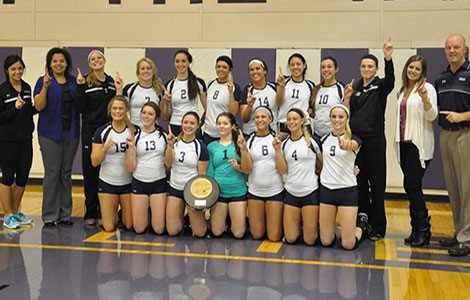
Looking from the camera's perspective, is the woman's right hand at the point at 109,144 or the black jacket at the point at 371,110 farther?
the woman's right hand at the point at 109,144

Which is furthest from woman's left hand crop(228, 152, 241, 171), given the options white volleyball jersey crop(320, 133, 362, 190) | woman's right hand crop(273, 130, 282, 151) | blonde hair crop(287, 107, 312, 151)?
white volleyball jersey crop(320, 133, 362, 190)

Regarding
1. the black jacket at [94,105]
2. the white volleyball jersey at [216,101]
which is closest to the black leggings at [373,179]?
the white volleyball jersey at [216,101]

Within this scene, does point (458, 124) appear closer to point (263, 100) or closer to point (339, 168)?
point (339, 168)

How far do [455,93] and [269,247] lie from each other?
2457 millimetres

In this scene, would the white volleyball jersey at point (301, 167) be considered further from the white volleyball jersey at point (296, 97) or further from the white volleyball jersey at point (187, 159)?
the white volleyball jersey at point (187, 159)

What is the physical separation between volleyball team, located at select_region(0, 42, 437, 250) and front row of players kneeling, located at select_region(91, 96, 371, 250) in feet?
0.04

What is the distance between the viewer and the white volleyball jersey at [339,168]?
5.52 meters

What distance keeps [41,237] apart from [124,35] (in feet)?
14.6

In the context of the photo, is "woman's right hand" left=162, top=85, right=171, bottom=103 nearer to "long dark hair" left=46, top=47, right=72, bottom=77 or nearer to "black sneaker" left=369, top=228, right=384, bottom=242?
"long dark hair" left=46, top=47, right=72, bottom=77

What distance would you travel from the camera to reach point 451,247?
5.71 m

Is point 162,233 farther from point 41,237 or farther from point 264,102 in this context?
point 264,102

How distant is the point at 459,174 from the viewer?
5508 millimetres

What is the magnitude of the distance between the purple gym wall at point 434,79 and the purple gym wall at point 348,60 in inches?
37.1

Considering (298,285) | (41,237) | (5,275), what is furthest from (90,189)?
(298,285)
